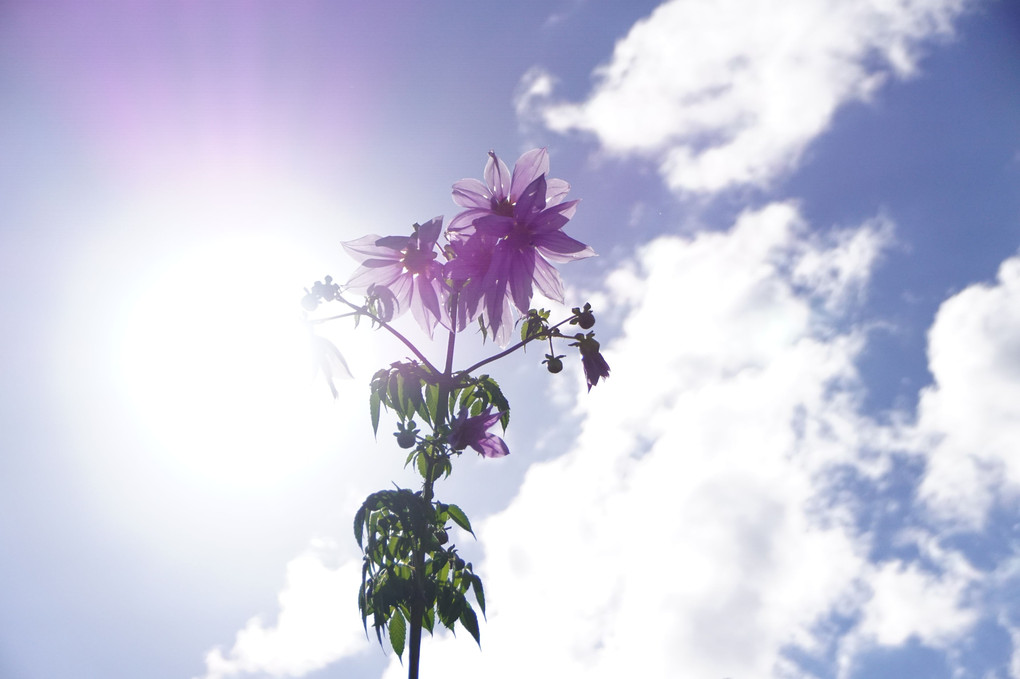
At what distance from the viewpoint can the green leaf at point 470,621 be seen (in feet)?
7.82

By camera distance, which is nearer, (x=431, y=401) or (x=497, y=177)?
(x=431, y=401)

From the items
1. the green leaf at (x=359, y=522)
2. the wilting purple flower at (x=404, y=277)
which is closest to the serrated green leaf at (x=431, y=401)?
the wilting purple flower at (x=404, y=277)

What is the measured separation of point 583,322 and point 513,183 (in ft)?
2.65

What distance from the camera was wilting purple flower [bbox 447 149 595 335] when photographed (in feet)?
8.28

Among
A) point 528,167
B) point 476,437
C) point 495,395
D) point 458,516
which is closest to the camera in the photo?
point 476,437

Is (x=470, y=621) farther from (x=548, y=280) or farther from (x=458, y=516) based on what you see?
(x=548, y=280)

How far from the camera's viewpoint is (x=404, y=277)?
278cm

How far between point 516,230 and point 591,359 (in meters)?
0.64

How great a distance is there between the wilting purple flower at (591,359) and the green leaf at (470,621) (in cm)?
103

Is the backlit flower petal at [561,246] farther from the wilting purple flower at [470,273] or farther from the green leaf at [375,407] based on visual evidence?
the green leaf at [375,407]

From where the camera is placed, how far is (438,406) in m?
2.43

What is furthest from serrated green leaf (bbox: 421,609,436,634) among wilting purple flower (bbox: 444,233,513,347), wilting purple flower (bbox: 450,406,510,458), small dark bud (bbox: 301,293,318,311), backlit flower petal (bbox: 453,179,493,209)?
backlit flower petal (bbox: 453,179,493,209)

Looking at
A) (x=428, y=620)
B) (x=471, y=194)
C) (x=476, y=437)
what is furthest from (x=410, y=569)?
(x=471, y=194)

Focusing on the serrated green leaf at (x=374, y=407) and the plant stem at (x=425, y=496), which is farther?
the serrated green leaf at (x=374, y=407)
